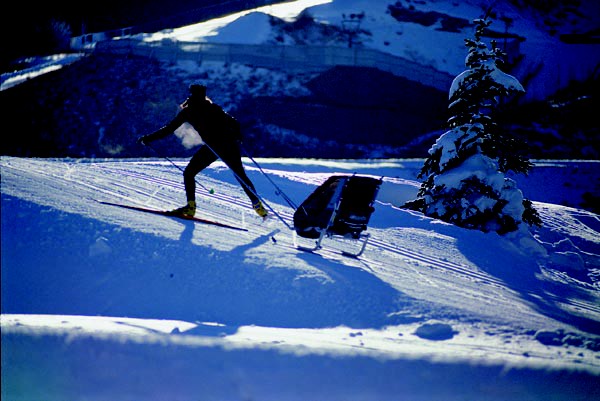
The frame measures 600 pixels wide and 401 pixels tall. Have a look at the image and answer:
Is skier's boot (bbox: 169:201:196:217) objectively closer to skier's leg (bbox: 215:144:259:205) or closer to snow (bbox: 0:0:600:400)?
snow (bbox: 0:0:600:400)

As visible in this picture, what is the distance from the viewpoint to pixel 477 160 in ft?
39.5

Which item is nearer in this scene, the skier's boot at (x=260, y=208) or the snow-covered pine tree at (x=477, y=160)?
the skier's boot at (x=260, y=208)

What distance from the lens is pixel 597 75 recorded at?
4262 cm

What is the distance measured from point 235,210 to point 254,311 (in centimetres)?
433

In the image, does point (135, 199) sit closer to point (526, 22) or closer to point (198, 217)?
point (198, 217)

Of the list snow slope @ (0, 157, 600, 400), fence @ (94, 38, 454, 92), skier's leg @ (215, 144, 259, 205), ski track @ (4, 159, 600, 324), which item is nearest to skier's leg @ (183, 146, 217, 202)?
skier's leg @ (215, 144, 259, 205)

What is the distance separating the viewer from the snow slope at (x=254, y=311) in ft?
12.1

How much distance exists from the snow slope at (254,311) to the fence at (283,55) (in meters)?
27.1

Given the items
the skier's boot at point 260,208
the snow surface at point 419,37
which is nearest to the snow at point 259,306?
the skier's boot at point 260,208

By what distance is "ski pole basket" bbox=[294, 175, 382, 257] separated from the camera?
267 inches

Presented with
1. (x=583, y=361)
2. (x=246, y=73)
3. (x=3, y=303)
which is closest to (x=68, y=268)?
(x=3, y=303)

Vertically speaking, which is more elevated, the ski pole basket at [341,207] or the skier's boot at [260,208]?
the ski pole basket at [341,207]

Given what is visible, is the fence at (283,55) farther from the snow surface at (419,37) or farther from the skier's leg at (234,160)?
the skier's leg at (234,160)

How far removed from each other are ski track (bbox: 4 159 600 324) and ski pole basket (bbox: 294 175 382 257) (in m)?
0.45
